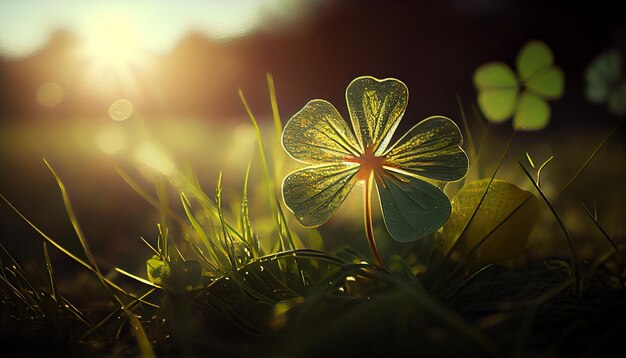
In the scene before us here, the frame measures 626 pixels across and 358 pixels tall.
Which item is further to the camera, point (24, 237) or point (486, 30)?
point (486, 30)

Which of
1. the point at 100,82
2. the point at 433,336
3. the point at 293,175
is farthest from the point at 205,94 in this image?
the point at 433,336

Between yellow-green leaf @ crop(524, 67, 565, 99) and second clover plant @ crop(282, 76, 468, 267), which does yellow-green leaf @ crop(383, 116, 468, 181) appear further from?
yellow-green leaf @ crop(524, 67, 565, 99)

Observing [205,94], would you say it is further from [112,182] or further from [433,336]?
[433,336]

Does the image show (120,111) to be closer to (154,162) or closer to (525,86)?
(154,162)

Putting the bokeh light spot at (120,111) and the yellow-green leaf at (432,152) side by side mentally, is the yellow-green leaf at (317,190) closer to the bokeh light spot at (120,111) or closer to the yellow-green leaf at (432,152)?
the yellow-green leaf at (432,152)

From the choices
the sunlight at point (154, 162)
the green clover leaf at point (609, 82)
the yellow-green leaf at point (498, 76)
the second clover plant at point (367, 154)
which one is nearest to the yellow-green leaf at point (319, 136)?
the second clover plant at point (367, 154)

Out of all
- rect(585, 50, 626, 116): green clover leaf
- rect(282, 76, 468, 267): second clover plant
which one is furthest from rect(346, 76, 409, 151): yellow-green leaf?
rect(585, 50, 626, 116): green clover leaf

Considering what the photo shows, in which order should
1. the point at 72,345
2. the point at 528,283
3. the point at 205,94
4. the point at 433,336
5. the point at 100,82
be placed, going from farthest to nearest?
the point at 205,94 → the point at 100,82 → the point at 528,283 → the point at 72,345 → the point at 433,336
